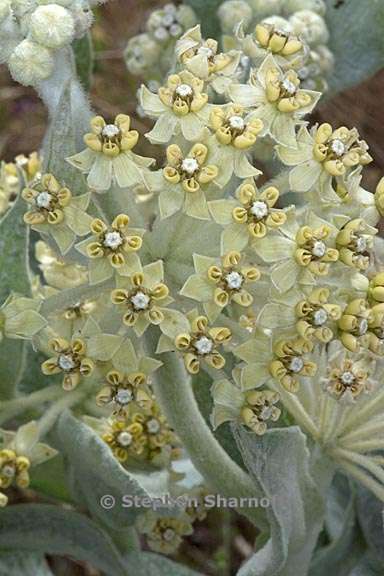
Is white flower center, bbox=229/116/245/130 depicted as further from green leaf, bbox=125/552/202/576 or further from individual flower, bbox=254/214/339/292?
green leaf, bbox=125/552/202/576

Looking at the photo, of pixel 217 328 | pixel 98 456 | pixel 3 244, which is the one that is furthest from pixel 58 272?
pixel 217 328

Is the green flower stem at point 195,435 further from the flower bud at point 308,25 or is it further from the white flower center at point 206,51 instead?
the flower bud at point 308,25

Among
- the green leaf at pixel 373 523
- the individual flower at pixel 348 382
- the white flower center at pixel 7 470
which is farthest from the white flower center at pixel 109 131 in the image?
the green leaf at pixel 373 523

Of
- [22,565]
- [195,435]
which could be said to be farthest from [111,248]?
[22,565]

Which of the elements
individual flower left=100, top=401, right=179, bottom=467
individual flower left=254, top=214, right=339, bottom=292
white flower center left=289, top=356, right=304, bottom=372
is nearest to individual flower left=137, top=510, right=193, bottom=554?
individual flower left=100, top=401, right=179, bottom=467

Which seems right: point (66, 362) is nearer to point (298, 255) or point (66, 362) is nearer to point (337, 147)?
point (298, 255)

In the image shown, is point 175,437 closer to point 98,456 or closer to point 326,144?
point 98,456
